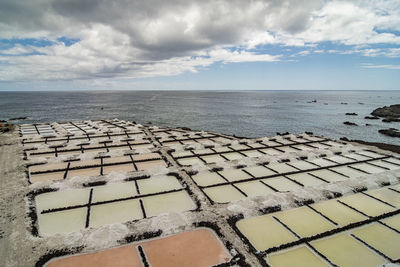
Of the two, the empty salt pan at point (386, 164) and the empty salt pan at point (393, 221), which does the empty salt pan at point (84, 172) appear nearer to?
the empty salt pan at point (393, 221)

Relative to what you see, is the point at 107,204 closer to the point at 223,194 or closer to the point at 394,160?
the point at 223,194

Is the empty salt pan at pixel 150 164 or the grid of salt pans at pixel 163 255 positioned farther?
the empty salt pan at pixel 150 164

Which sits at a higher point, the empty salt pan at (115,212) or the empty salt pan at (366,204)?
the empty salt pan at (366,204)

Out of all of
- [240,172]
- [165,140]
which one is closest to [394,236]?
[240,172]

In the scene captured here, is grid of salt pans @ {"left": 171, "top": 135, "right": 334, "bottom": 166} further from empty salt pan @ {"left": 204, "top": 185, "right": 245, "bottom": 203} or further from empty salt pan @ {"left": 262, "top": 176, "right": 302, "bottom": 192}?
empty salt pan @ {"left": 262, "top": 176, "right": 302, "bottom": 192}

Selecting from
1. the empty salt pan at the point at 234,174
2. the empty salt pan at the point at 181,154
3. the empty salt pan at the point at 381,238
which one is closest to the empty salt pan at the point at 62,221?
the empty salt pan at the point at 234,174

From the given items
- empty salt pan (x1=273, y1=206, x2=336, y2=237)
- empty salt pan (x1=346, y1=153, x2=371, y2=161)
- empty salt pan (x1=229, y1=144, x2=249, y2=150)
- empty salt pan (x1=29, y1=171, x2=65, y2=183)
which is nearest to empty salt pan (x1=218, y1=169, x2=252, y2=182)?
empty salt pan (x1=273, y1=206, x2=336, y2=237)

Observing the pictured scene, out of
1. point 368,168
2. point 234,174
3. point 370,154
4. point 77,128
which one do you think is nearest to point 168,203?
point 234,174
